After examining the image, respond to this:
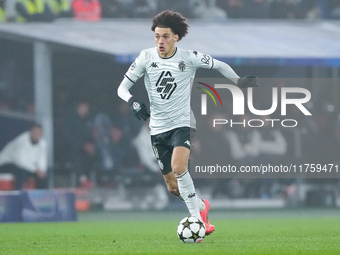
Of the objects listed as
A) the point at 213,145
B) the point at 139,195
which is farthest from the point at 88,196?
the point at 213,145

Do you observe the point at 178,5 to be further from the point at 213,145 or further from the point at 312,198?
the point at 312,198

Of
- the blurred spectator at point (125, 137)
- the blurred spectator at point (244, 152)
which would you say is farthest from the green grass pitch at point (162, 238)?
the blurred spectator at point (125, 137)

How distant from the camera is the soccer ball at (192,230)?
27.3 feet

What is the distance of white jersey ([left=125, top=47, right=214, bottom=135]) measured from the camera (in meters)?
8.70

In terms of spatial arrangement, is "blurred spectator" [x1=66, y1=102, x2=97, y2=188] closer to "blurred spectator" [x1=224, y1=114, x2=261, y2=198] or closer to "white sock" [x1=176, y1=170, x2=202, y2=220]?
"blurred spectator" [x1=224, y1=114, x2=261, y2=198]

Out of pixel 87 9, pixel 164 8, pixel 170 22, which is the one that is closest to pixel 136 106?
pixel 170 22

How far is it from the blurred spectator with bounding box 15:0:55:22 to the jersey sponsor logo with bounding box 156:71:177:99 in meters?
8.65

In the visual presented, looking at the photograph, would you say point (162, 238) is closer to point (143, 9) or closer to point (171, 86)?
point (171, 86)

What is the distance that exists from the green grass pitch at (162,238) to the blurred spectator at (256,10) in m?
5.67

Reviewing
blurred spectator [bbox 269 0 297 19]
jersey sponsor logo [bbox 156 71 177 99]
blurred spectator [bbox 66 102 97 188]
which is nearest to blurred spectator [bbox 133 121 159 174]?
blurred spectator [bbox 66 102 97 188]

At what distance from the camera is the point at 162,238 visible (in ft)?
31.1

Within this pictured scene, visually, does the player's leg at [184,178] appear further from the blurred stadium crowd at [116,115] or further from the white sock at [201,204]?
the blurred stadium crowd at [116,115]

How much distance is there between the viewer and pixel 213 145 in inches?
689

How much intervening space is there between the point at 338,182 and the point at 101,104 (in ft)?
16.2
